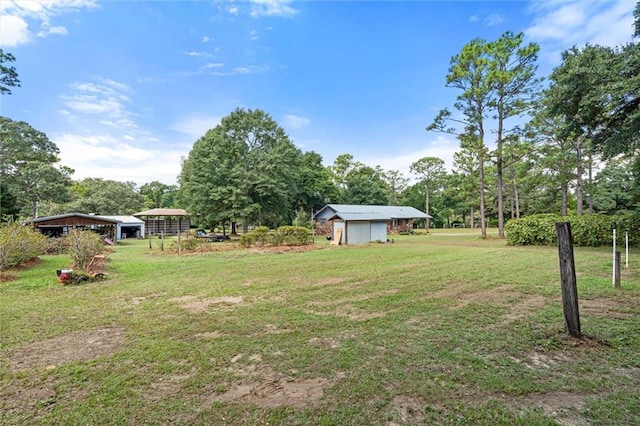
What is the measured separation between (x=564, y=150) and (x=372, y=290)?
21839 millimetres

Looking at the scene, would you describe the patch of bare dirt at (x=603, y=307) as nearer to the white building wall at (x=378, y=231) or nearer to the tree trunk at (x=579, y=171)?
the white building wall at (x=378, y=231)

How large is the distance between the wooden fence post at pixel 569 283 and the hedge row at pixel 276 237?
1406 cm

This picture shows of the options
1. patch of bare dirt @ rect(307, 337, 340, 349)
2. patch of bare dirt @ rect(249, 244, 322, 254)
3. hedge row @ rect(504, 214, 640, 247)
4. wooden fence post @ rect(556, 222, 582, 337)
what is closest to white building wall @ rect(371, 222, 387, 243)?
patch of bare dirt @ rect(249, 244, 322, 254)

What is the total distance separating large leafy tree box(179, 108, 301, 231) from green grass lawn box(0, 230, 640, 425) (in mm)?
16211

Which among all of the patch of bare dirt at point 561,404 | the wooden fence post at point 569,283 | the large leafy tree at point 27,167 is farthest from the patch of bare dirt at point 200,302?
the large leafy tree at point 27,167

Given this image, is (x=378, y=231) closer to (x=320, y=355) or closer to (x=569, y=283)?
(x=569, y=283)

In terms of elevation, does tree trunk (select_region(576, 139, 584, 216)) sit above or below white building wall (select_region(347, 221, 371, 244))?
above

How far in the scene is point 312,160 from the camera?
1521 inches

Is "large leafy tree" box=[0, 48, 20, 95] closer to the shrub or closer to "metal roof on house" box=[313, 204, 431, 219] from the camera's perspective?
the shrub

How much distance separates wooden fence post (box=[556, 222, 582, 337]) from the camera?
3.69 metres

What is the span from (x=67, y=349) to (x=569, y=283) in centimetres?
A: 638

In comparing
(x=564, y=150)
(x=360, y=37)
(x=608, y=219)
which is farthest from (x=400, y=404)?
(x=564, y=150)

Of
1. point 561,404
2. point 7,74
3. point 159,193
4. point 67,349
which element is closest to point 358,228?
point 67,349

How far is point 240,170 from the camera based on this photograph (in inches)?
887
